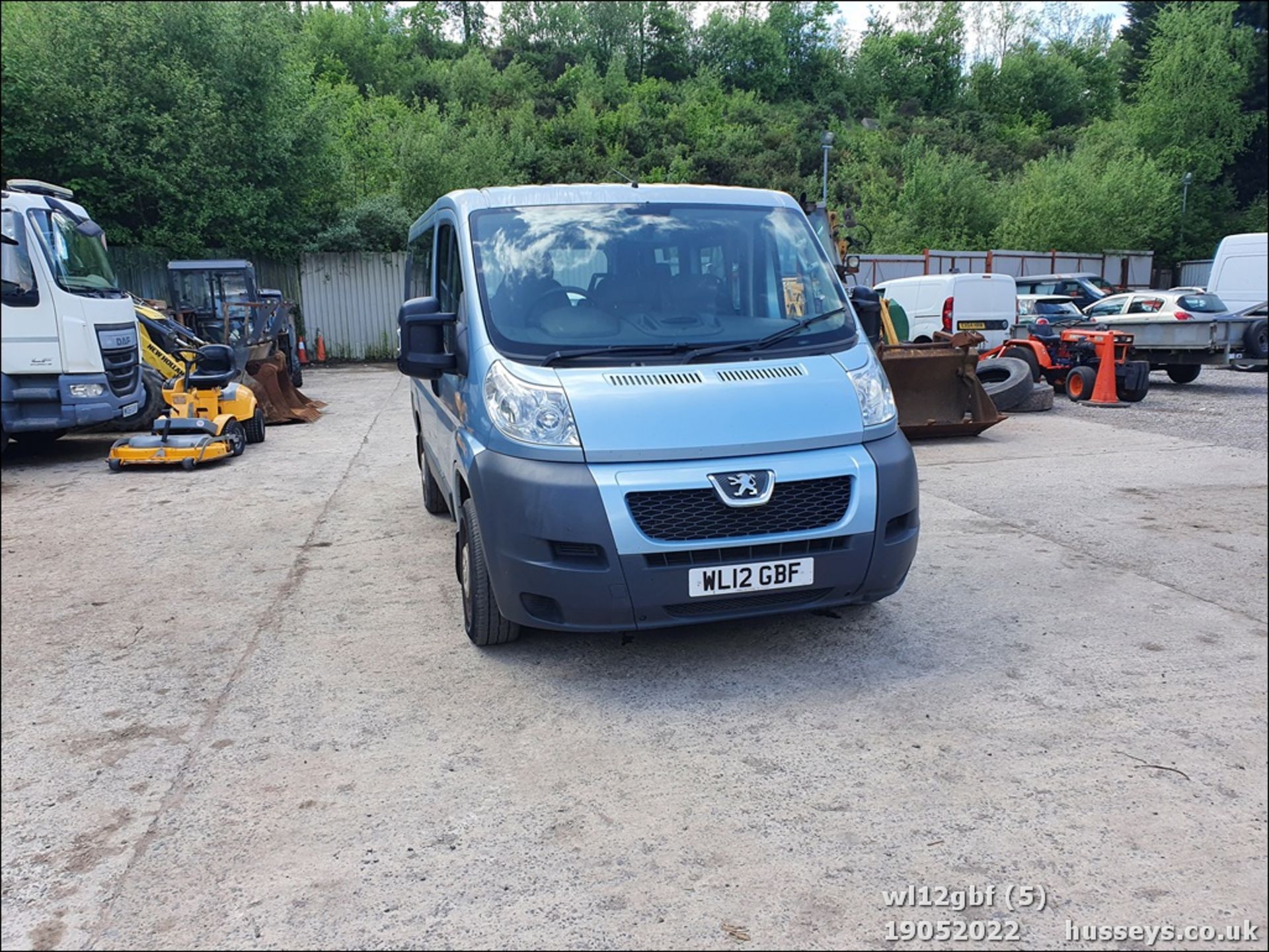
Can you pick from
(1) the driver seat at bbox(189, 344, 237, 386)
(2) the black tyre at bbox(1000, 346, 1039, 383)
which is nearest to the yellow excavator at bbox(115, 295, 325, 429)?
(1) the driver seat at bbox(189, 344, 237, 386)

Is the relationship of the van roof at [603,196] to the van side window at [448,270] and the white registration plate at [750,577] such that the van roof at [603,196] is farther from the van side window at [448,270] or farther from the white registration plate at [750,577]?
the white registration plate at [750,577]

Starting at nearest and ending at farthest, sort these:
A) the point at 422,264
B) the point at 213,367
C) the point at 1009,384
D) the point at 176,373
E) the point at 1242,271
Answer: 1. the point at 1242,271
2. the point at 422,264
3. the point at 213,367
4. the point at 1009,384
5. the point at 176,373

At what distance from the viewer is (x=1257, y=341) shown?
1.21m

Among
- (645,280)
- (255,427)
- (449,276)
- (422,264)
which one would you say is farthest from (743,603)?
(255,427)

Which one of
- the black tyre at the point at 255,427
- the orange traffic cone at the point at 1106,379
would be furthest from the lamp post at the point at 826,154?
the black tyre at the point at 255,427

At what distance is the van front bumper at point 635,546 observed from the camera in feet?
12.1

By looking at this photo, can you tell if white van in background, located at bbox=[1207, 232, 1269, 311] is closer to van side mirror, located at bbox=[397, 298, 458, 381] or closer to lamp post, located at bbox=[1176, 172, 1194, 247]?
lamp post, located at bbox=[1176, 172, 1194, 247]

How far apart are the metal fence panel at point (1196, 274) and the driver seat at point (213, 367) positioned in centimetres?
1017

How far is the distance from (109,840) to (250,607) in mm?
2344

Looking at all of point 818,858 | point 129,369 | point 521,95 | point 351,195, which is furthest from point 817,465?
point 521,95

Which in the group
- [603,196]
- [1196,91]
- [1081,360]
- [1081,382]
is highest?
[603,196]

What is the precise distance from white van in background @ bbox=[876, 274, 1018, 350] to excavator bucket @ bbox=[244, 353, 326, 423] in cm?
916

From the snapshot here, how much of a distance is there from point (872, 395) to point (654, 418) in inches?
43.5

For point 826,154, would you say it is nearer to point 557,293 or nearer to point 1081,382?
point 557,293
